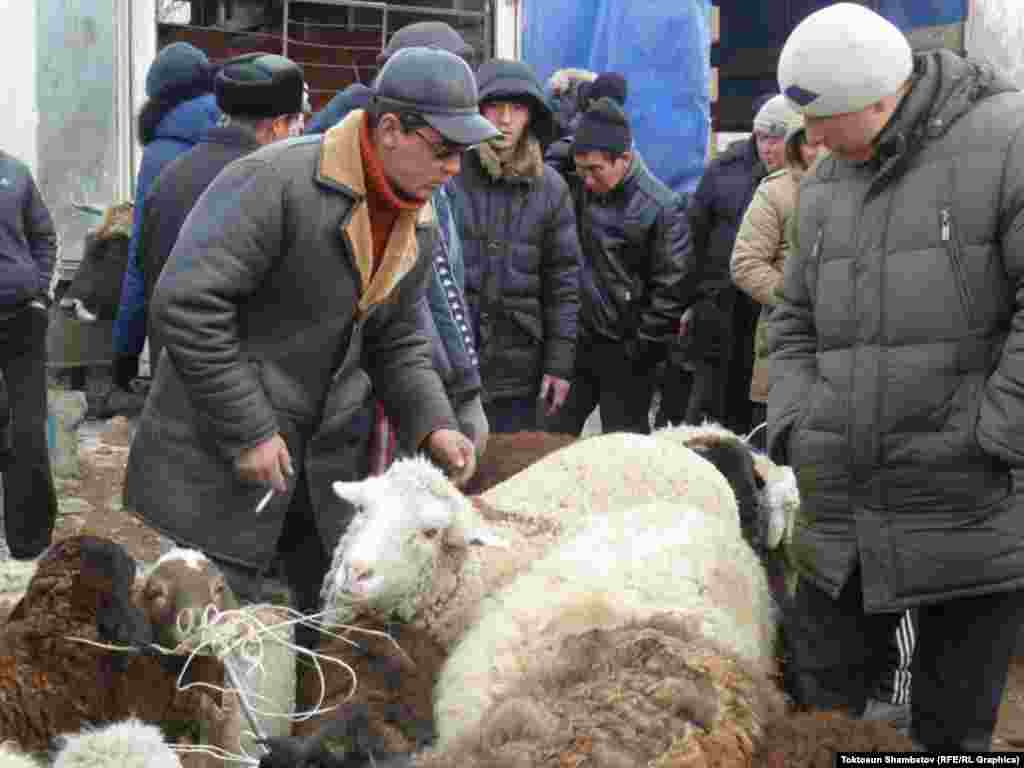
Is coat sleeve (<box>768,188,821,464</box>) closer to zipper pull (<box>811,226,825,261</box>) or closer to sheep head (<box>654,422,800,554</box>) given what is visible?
zipper pull (<box>811,226,825,261</box>)

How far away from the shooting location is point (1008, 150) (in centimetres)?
336

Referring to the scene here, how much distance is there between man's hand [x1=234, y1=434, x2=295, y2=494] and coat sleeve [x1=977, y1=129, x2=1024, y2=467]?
1545mm

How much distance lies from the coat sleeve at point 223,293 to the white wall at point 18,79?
561 cm

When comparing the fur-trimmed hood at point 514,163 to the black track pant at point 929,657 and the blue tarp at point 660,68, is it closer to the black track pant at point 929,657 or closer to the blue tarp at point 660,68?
the black track pant at point 929,657

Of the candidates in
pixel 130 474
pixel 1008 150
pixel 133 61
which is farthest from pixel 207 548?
pixel 133 61

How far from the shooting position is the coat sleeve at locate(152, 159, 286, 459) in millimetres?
3494

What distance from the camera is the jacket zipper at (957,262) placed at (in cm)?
339

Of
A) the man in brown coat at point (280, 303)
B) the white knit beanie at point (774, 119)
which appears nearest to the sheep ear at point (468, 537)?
the man in brown coat at point (280, 303)

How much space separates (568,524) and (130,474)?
1164 mm

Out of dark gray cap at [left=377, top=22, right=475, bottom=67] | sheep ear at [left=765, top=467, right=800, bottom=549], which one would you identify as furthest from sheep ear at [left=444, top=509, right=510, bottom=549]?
dark gray cap at [left=377, top=22, right=475, bottom=67]

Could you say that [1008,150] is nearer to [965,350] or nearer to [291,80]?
[965,350]

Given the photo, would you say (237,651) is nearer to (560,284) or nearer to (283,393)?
(283,393)

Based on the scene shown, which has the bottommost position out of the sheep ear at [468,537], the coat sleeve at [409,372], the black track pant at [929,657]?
the black track pant at [929,657]

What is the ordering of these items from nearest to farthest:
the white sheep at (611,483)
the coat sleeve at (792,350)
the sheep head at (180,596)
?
the sheep head at (180,596) → the coat sleeve at (792,350) → the white sheep at (611,483)
